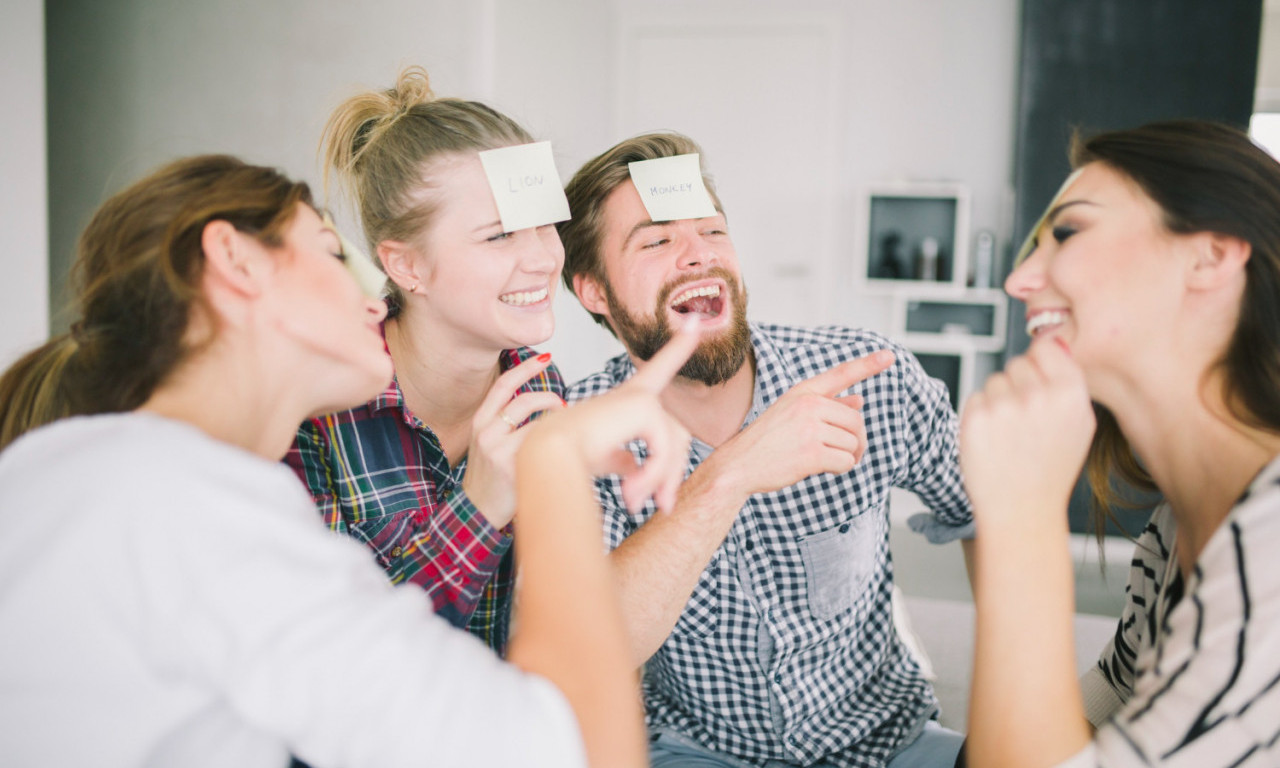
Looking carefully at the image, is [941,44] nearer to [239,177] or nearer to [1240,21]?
[1240,21]

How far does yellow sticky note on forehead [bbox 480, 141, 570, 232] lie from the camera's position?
4.20 ft

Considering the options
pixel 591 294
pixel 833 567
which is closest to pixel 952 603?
pixel 833 567

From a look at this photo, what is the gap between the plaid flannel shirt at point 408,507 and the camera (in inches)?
42.8

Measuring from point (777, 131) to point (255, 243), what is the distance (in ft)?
13.0

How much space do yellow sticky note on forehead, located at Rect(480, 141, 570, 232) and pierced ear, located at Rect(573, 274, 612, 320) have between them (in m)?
0.37

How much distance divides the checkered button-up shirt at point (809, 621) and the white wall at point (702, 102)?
1933mm

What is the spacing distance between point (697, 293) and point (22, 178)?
1.79 metres

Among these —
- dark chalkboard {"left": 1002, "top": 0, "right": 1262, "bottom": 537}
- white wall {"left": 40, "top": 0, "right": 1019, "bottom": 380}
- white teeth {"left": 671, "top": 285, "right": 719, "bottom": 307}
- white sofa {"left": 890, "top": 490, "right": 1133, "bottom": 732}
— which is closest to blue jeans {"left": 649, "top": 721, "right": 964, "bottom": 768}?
white sofa {"left": 890, "top": 490, "right": 1133, "bottom": 732}

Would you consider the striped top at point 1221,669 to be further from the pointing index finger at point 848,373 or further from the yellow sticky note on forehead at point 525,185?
the yellow sticky note on forehead at point 525,185

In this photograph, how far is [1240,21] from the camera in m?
3.38

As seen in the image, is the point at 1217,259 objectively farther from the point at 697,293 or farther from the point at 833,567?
the point at 697,293

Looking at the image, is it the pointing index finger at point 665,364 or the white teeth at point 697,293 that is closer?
the pointing index finger at point 665,364

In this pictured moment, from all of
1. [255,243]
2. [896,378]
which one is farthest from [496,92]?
[255,243]

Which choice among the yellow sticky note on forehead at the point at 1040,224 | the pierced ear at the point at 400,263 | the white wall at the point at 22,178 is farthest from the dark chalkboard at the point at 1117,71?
the white wall at the point at 22,178
